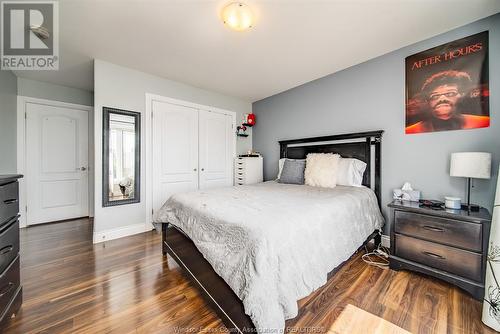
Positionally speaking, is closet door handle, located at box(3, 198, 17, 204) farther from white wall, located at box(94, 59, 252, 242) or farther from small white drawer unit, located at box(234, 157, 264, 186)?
small white drawer unit, located at box(234, 157, 264, 186)

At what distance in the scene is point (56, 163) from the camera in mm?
3586

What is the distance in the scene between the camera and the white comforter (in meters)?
1.02

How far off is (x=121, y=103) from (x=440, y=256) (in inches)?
161

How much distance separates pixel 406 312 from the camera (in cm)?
143

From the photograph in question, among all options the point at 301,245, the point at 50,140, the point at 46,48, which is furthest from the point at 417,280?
the point at 50,140

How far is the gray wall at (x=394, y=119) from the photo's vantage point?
188cm

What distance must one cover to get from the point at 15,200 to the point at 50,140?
2.95 metres

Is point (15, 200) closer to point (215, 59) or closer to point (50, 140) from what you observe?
point (215, 59)

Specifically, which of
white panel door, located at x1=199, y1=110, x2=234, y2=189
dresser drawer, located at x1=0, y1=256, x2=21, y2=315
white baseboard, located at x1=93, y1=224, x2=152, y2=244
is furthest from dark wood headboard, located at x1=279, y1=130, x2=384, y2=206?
dresser drawer, located at x1=0, y1=256, x2=21, y2=315

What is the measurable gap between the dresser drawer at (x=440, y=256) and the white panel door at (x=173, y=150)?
10.3 feet

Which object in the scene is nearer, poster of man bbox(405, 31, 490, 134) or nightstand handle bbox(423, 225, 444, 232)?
nightstand handle bbox(423, 225, 444, 232)

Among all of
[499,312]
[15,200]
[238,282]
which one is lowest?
[499,312]

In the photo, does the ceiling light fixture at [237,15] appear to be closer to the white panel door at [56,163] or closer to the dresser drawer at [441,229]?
the dresser drawer at [441,229]

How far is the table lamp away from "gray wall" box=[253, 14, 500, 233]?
0.37m
